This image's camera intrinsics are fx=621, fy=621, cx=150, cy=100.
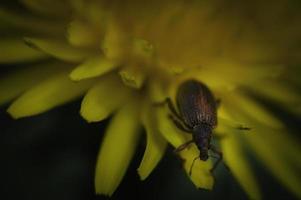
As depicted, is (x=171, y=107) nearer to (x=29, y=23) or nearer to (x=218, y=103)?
(x=218, y=103)

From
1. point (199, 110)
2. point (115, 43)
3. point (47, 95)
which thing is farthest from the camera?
point (199, 110)

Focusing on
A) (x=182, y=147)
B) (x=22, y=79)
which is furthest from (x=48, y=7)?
(x=182, y=147)

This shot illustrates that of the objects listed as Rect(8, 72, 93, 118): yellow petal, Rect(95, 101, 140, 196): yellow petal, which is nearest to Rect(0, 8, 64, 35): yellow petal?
Rect(8, 72, 93, 118): yellow petal

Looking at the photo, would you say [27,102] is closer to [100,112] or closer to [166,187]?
[100,112]

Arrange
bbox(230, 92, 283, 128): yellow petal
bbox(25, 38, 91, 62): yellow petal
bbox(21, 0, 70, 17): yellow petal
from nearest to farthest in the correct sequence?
bbox(25, 38, 91, 62): yellow petal → bbox(21, 0, 70, 17): yellow petal → bbox(230, 92, 283, 128): yellow petal

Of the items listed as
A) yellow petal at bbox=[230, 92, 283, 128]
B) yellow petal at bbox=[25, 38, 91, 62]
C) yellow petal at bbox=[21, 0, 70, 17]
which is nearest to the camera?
yellow petal at bbox=[25, 38, 91, 62]

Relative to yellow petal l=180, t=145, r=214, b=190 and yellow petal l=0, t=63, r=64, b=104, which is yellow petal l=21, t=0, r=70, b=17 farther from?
yellow petal l=180, t=145, r=214, b=190
